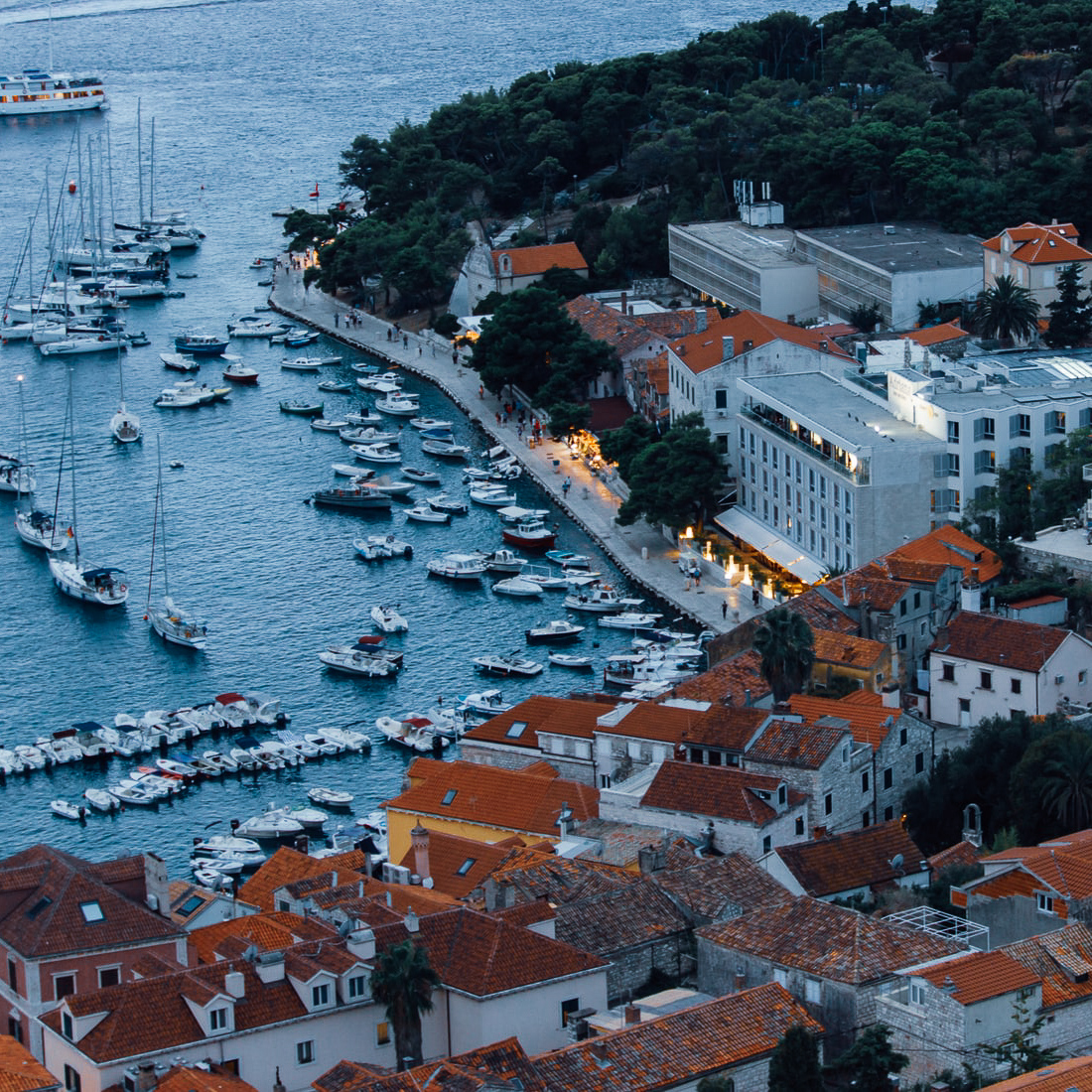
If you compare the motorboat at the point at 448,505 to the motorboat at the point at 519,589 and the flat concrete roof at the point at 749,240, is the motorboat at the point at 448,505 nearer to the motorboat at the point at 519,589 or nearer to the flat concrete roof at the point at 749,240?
the motorboat at the point at 519,589

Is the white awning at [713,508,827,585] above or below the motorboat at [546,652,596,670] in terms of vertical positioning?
above

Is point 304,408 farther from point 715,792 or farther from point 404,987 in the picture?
point 404,987

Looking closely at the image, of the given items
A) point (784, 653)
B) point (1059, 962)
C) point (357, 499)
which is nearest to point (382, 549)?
point (357, 499)

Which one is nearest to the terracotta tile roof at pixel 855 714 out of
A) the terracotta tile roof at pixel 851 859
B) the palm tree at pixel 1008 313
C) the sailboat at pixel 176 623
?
the terracotta tile roof at pixel 851 859

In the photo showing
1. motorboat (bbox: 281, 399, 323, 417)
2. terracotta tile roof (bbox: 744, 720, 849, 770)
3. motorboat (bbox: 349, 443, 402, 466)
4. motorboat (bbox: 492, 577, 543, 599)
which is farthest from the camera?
motorboat (bbox: 281, 399, 323, 417)

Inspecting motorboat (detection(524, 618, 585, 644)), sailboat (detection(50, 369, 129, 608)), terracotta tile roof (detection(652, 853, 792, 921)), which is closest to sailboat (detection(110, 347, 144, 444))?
sailboat (detection(50, 369, 129, 608))

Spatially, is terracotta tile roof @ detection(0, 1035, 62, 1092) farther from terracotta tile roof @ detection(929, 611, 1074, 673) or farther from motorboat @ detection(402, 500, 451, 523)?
motorboat @ detection(402, 500, 451, 523)
